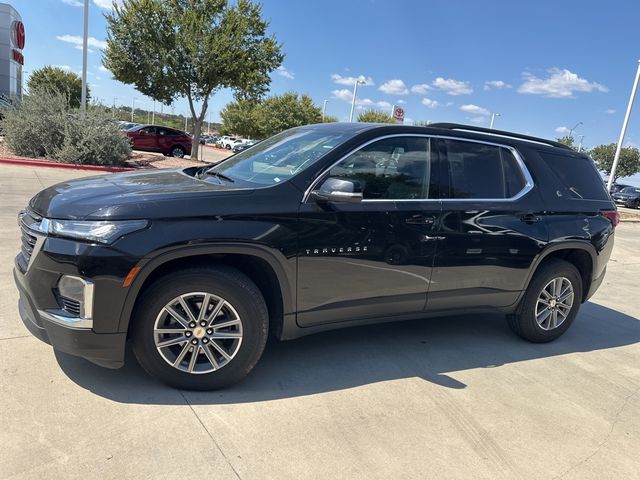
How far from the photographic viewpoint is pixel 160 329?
10.0 feet

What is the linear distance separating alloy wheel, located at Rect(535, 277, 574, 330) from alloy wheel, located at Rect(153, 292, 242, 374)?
297 cm

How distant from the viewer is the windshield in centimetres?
354

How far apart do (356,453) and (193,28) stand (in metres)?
20.5

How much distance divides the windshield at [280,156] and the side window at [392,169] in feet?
0.64

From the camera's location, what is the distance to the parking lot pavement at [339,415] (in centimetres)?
265

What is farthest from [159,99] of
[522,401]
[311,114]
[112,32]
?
[311,114]

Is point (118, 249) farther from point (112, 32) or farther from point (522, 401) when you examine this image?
point (112, 32)

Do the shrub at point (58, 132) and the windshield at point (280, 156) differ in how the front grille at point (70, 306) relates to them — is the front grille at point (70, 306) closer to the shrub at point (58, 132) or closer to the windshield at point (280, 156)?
the windshield at point (280, 156)

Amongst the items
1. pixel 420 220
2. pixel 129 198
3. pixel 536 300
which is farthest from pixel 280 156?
pixel 536 300

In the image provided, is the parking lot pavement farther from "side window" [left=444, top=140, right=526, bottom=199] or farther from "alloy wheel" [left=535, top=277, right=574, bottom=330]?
"side window" [left=444, top=140, right=526, bottom=199]

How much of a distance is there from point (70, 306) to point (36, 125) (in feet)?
48.0

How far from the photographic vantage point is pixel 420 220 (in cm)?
374

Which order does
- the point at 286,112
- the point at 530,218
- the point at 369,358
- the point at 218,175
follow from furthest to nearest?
the point at 286,112
the point at 530,218
the point at 369,358
the point at 218,175

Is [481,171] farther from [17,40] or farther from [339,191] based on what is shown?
[17,40]
